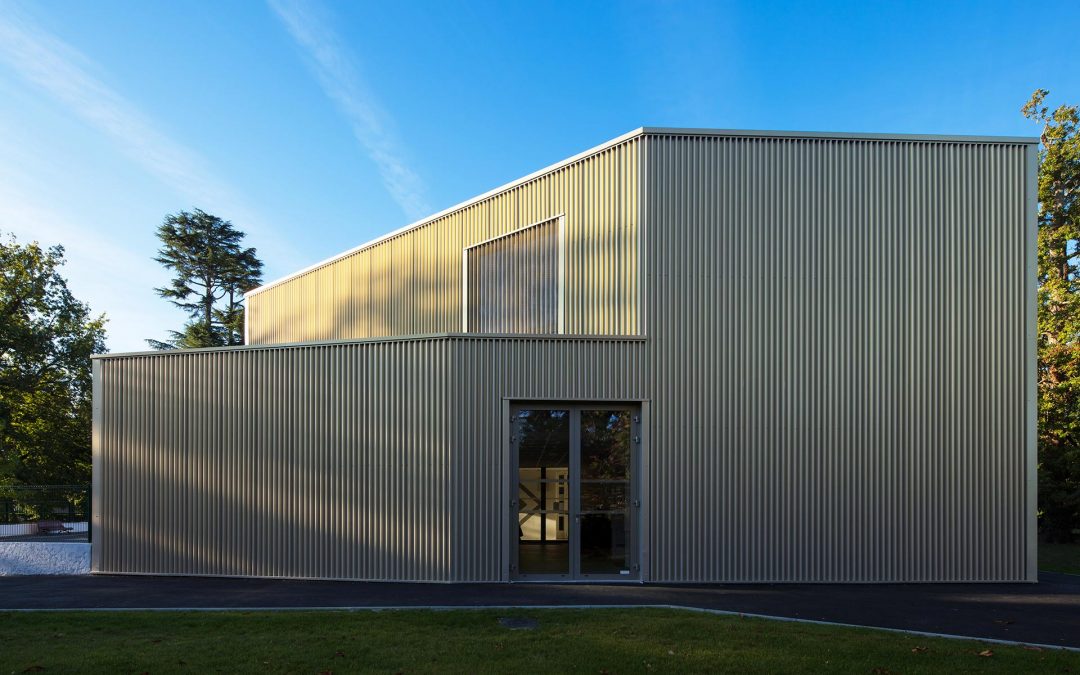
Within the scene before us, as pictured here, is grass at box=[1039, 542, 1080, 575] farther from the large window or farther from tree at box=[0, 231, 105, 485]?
tree at box=[0, 231, 105, 485]

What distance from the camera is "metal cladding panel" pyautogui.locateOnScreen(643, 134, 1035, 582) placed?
1073 cm

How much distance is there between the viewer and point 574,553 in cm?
1062

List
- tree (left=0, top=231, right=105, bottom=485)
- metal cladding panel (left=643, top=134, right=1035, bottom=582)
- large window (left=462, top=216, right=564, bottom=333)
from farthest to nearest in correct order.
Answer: tree (left=0, top=231, right=105, bottom=485)
large window (left=462, top=216, right=564, bottom=333)
metal cladding panel (left=643, top=134, right=1035, bottom=582)

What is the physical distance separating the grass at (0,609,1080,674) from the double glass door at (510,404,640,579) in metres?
2.33

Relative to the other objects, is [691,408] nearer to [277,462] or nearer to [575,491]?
[575,491]

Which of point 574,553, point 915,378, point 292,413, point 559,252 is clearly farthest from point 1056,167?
point 292,413

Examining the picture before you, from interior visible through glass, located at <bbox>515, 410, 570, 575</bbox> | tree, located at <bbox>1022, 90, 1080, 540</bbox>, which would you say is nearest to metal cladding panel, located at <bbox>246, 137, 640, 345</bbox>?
interior visible through glass, located at <bbox>515, 410, 570, 575</bbox>

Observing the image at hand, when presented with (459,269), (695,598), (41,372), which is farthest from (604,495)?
(41,372)

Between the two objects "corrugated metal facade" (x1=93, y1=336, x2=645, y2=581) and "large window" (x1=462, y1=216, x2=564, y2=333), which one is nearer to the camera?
"corrugated metal facade" (x1=93, y1=336, x2=645, y2=581)

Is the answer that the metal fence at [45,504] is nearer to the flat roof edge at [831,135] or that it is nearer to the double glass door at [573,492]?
the double glass door at [573,492]

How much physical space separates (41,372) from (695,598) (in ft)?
104

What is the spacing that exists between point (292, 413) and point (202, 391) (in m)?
1.64

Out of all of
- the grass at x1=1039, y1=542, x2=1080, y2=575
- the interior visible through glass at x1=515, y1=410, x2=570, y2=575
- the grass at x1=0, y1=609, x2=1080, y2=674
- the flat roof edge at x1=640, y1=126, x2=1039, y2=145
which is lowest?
the grass at x1=1039, y1=542, x2=1080, y2=575

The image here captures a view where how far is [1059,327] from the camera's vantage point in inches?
838
